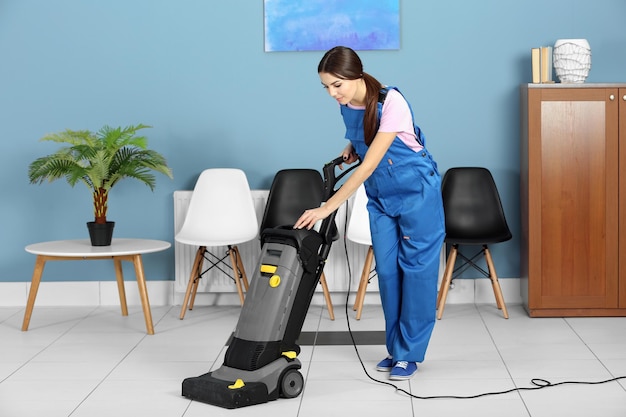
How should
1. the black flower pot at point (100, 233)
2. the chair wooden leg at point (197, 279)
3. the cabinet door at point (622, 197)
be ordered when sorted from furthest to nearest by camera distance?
the chair wooden leg at point (197, 279), the cabinet door at point (622, 197), the black flower pot at point (100, 233)

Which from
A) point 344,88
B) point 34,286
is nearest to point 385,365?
point 344,88

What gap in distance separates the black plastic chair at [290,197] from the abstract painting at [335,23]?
2.33ft

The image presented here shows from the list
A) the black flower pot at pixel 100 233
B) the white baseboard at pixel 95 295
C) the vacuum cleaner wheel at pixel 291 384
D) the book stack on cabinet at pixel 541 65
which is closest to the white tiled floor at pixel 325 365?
the vacuum cleaner wheel at pixel 291 384

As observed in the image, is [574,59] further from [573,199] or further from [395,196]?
[395,196]

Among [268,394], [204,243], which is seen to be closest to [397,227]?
[268,394]

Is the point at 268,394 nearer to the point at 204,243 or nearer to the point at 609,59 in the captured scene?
the point at 204,243

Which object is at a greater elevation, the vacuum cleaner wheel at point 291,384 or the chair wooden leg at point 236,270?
the chair wooden leg at point 236,270

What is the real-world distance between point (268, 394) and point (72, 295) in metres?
2.34

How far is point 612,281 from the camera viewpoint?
455 centimetres

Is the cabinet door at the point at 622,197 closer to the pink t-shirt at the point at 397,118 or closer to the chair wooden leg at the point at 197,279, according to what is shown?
the pink t-shirt at the point at 397,118

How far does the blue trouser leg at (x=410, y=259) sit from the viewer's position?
3379 mm

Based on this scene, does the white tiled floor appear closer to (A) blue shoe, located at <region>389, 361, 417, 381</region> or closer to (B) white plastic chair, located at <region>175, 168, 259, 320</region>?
(A) blue shoe, located at <region>389, 361, 417, 381</region>

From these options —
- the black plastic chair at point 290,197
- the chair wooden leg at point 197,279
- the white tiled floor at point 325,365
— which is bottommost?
the white tiled floor at point 325,365

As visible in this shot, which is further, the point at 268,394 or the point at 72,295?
the point at 72,295
